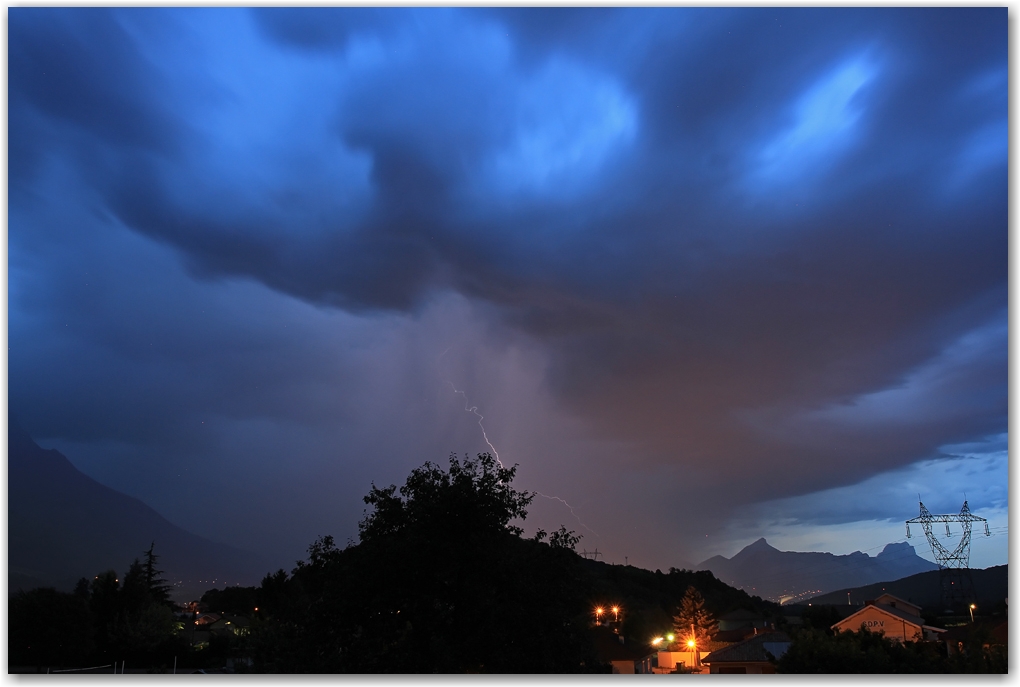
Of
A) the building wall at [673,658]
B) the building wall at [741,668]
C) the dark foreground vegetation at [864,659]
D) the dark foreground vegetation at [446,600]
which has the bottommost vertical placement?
the building wall at [673,658]

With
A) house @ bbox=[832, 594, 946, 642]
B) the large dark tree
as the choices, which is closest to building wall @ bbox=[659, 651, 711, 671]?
house @ bbox=[832, 594, 946, 642]

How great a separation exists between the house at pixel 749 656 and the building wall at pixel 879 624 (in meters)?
5.39

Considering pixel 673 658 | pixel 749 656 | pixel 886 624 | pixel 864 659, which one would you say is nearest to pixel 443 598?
pixel 864 659

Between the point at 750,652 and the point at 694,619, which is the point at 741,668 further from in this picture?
the point at 694,619

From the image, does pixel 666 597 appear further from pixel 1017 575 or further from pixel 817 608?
pixel 1017 575

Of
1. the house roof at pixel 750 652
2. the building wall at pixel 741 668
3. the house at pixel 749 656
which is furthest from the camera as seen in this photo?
the house roof at pixel 750 652

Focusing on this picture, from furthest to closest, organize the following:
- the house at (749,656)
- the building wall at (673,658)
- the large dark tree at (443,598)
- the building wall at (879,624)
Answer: the building wall at (673,658), the building wall at (879,624), the house at (749,656), the large dark tree at (443,598)

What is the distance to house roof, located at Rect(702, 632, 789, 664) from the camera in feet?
87.2

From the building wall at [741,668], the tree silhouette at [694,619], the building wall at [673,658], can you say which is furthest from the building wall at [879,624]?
the tree silhouette at [694,619]

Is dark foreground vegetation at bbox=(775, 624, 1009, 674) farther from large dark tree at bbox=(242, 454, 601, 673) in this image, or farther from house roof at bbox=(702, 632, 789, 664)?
house roof at bbox=(702, 632, 789, 664)

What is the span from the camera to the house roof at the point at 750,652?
2659 cm

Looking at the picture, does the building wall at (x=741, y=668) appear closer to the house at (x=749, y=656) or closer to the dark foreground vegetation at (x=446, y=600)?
the house at (x=749, y=656)

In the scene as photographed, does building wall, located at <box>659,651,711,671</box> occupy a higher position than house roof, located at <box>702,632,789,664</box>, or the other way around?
house roof, located at <box>702,632,789,664</box>

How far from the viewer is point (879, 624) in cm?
3556
